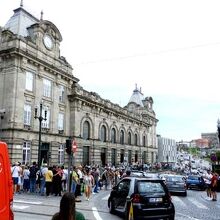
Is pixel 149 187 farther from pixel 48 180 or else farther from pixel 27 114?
pixel 27 114

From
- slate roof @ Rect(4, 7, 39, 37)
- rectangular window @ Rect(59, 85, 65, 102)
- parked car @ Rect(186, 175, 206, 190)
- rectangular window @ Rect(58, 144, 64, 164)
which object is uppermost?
slate roof @ Rect(4, 7, 39, 37)

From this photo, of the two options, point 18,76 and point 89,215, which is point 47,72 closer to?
point 18,76

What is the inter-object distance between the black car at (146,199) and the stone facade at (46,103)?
22609 mm

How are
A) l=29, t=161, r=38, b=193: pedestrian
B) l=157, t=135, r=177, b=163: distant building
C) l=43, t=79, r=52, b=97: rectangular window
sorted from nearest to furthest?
l=29, t=161, r=38, b=193: pedestrian → l=43, t=79, r=52, b=97: rectangular window → l=157, t=135, r=177, b=163: distant building

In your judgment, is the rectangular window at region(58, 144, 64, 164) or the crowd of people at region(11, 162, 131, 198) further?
the rectangular window at region(58, 144, 64, 164)

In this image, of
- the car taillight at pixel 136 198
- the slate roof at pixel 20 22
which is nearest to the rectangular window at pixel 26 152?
the slate roof at pixel 20 22

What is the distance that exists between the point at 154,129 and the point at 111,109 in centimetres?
2784

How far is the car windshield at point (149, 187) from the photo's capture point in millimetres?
11562

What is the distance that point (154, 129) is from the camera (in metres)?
78.8

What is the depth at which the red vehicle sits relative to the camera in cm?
543

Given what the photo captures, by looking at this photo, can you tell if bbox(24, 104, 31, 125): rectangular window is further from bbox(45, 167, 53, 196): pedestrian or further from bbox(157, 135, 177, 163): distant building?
bbox(157, 135, 177, 163): distant building

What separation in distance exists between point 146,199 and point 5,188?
674 cm

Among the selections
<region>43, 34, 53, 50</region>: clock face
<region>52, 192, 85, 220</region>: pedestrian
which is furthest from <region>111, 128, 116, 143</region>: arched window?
<region>52, 192, 85, 220</region>: pedestrian

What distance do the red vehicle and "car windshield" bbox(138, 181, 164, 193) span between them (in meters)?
6.58
